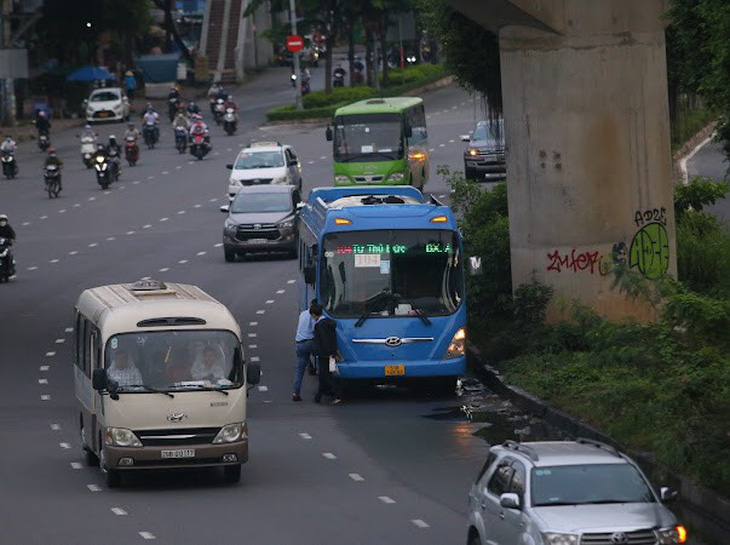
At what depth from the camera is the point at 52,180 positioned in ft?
194

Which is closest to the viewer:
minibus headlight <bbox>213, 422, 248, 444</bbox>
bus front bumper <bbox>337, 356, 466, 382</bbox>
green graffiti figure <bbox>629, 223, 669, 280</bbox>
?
minibus headlight <bbox>213, 422, 248, 444</bbox>

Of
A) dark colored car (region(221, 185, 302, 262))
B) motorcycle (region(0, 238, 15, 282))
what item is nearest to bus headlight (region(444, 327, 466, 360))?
motorcycle (region(0, 238, 15, 282))

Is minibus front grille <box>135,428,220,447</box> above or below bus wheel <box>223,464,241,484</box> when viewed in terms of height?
above

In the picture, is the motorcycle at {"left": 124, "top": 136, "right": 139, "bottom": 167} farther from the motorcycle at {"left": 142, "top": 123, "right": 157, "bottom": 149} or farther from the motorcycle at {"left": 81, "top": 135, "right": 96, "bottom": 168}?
the motorcycle at {"left": 142, "top": 123, "right": 157, "bottom": 149}

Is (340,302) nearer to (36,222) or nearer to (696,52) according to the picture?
(696,52)

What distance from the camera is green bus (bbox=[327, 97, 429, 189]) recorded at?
177ft

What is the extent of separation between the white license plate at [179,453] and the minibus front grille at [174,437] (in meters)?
0.08

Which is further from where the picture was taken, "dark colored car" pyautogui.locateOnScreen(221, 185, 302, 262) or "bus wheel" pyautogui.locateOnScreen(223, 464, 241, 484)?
"dark colored car" pyautogui.locateOnScreen(221, 185, 302, 262)

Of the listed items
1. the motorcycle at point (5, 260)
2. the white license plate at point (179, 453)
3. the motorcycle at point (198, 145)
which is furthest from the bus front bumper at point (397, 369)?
A: the motorcycle at point (198, 145)

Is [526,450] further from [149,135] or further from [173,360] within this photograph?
[149,135]

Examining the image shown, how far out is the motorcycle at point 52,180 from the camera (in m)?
58.8

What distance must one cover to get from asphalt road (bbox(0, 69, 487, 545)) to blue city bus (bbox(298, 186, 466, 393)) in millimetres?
649

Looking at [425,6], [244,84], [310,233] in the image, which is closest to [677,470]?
[310,233]

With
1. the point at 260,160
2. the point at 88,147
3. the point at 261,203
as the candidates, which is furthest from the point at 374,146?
the point at 88,147
